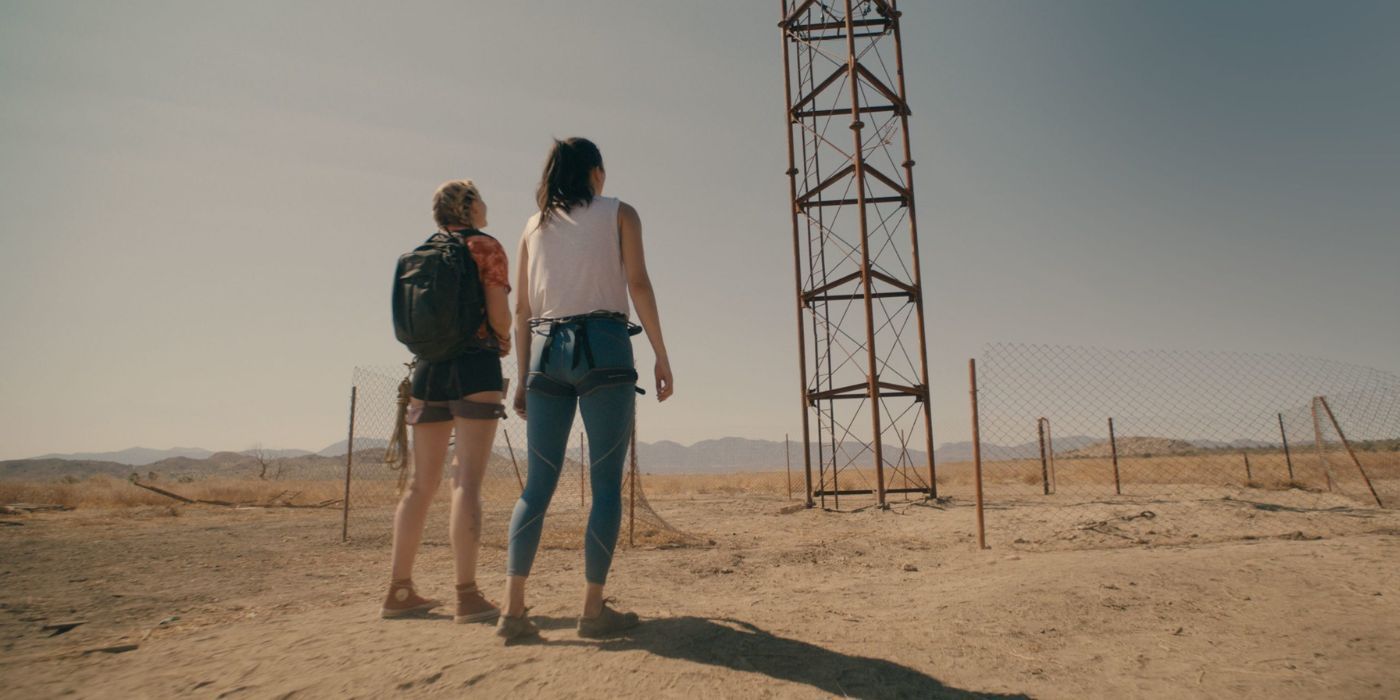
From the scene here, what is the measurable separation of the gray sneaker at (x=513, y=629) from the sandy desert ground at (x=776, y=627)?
53 millimetres

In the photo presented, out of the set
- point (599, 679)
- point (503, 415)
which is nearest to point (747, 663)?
point (599, 679)

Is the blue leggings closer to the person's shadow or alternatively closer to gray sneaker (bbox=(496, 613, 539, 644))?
gray sneaker (bbox=(496, 613, 539, 644))

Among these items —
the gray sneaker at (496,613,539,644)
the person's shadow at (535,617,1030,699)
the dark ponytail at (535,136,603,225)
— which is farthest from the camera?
the dark ponytail at (535,136,603,225)

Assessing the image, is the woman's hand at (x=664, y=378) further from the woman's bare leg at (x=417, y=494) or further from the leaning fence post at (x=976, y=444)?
the leaning fence post at (x=976, y=444)

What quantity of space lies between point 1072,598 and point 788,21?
13628 mm

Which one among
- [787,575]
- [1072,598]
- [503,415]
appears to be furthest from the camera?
[787,575]

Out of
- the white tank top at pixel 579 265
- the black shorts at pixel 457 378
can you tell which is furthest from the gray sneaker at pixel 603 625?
the white tank top at pixel 579 265

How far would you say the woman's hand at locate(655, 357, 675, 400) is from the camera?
2498mm

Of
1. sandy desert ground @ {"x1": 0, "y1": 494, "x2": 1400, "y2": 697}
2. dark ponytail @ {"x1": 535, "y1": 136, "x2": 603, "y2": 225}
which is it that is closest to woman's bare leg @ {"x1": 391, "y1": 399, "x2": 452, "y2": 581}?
sandy desert ground @ {"x1": 0, "y1": 494, "x2": 1400, "y2": 697}

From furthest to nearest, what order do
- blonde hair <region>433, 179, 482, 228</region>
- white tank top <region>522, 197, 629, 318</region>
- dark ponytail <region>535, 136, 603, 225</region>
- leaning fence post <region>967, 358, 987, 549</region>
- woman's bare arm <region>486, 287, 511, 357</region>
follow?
1. leaning fence post <region>967, 358, 987, 549</region>
2. blonde hair <region>433, 179, 482, 228</region>
3. woman's bare arm <region>486, 287, 511, 357</region>
4. dark ponytail <region>535, 136, 603, 225</region>
5. white tank top <region>522, 197, 629, 318</region>

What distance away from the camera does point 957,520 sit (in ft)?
25.7

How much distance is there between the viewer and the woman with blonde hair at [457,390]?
2574 millimetres

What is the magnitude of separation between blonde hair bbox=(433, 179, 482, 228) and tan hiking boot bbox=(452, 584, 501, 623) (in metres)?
1.65

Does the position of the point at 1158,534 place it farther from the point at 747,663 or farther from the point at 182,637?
the point at 182,637
